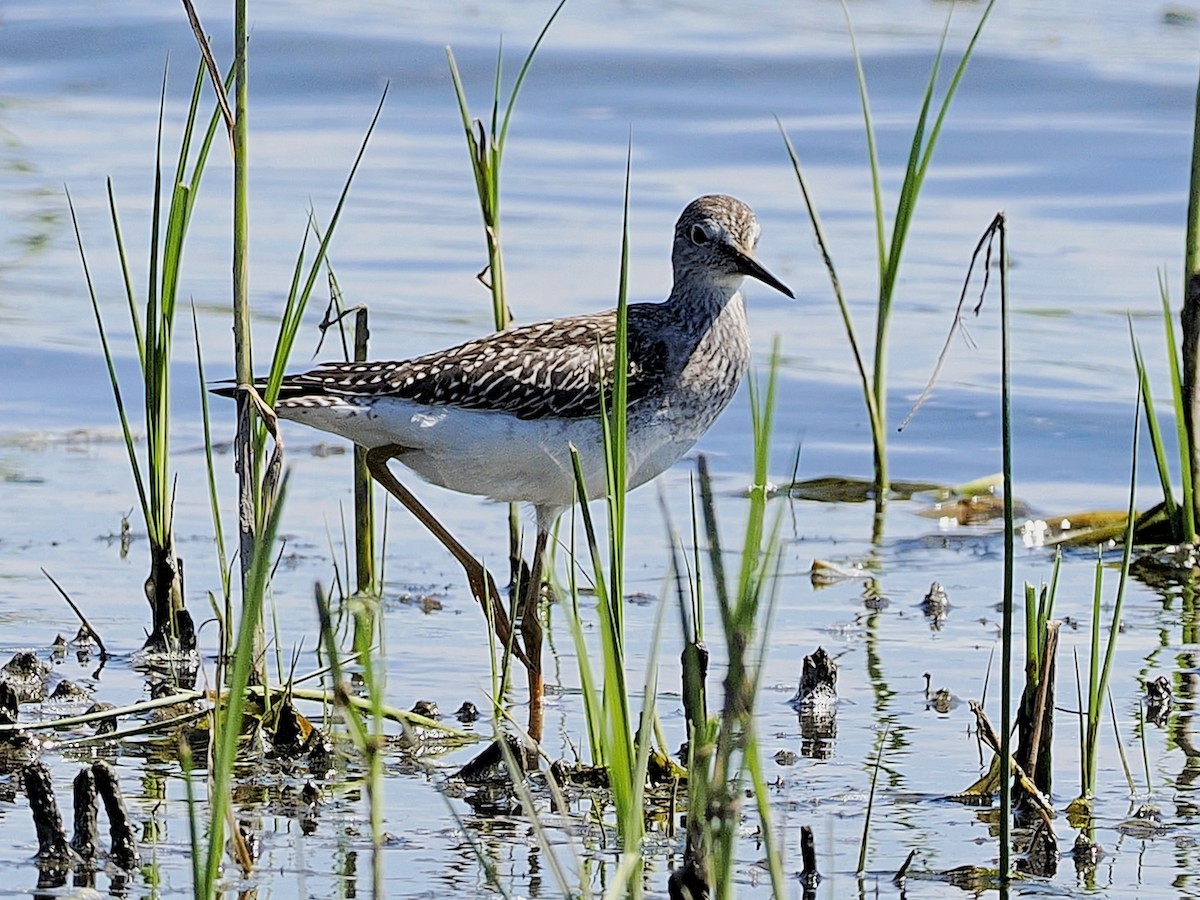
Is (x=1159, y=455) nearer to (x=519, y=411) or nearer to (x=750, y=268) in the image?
(x=750, y=268)

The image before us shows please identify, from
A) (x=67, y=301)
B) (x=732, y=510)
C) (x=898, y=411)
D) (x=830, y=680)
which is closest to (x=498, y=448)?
(x=830, y=680)

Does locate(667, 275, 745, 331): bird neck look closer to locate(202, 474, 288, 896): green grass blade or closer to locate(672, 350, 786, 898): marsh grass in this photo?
locate(672, 350, 786, 898): marsh grass

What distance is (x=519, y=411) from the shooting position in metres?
5.45

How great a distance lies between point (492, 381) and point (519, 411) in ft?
0.34

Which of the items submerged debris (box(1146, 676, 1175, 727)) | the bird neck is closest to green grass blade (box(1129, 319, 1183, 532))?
submerged debris (box(1146, 676, 1175, 727))

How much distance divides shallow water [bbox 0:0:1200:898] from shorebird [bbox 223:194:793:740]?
482 millimetres

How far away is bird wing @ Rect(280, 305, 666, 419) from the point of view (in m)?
5.44

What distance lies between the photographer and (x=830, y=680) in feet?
16.8

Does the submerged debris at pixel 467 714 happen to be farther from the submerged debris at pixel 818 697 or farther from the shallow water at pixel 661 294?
the submerged debris at pixel 818 697

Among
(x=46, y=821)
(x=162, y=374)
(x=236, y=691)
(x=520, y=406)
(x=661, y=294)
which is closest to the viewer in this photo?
(x=236, y=691)

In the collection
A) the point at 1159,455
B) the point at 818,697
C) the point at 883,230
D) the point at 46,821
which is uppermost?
the point at 883,230

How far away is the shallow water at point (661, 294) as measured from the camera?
450 centimetres

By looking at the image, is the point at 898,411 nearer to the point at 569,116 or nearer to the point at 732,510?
the point at 732,510

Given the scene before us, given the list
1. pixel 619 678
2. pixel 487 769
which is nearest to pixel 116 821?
pixel 487 769
